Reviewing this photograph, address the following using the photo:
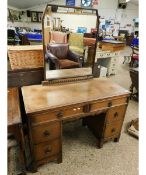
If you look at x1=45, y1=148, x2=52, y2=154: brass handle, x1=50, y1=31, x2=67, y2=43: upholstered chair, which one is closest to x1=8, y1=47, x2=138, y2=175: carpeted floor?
x1=45, y1=148, x2=52, y2=154: brass handle

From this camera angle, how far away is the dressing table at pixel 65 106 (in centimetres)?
135

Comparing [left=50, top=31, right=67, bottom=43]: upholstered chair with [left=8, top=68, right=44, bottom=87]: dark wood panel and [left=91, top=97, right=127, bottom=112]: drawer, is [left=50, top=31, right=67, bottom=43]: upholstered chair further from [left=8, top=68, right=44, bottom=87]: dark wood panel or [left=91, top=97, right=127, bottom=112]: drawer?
[left=91, top=97, right=127, bottom=112]: drawer

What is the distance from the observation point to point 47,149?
59.9 inches

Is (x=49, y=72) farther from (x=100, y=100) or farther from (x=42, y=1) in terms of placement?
(x=42, y=1)

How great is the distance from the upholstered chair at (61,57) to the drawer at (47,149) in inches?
32.4

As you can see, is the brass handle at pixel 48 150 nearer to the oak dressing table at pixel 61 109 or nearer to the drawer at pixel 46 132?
the oak dressing table at pixel 61 109

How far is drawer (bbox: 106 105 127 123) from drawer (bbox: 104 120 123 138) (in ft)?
0.21

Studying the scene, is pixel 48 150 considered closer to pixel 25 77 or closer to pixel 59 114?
pixel 59 114

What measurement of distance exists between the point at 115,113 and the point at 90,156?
1.94 feet

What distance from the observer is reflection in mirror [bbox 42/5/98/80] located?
167cm

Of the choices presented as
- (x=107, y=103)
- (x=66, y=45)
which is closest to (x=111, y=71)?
(x=66, y=45)

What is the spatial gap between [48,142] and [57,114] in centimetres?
33

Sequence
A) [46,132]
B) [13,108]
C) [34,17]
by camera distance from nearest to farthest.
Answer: [13,108] < [46,132] < [34,17]

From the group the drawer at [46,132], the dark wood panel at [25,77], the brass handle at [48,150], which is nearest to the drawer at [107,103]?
the drawer at [46,132]
